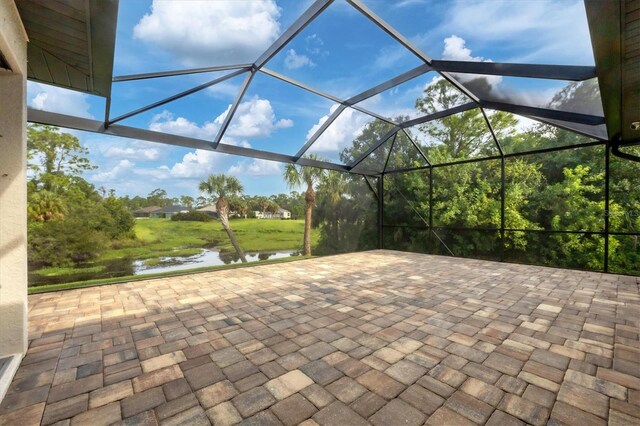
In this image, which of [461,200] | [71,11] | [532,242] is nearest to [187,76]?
[71,11]

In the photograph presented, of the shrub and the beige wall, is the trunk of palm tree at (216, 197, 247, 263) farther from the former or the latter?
the beige wall

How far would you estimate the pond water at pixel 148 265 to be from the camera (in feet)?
15.0

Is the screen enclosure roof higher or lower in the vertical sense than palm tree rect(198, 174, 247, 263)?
higher

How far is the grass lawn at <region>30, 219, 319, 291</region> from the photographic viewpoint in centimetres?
497

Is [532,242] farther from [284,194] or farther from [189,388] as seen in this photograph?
[189,388]

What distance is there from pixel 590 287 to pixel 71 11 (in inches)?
261

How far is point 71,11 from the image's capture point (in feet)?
5.99

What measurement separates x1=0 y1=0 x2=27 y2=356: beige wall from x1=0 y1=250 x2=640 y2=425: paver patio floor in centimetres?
32

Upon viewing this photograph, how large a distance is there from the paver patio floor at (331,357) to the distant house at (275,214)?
3977mm

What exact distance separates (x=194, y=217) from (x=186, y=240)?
58 cm

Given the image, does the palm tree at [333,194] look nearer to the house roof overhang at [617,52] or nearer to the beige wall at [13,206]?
the house roof overhang at [617,52]

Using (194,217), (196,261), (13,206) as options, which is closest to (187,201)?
(194,217)

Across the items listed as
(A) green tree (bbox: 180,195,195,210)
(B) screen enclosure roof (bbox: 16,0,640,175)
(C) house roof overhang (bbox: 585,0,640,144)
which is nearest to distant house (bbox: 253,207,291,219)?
(A) green tree (bbox: 180,195,195,210)

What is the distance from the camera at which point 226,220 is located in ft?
23.1
